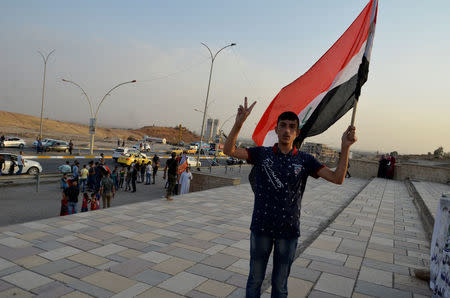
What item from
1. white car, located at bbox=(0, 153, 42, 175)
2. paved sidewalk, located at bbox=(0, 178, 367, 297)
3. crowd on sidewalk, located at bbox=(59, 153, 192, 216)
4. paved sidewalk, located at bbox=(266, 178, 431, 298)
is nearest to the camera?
paved sidewalk, located at bbox=(0, 178, 367, 297)

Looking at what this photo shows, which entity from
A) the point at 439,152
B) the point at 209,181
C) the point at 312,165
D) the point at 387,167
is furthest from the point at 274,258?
the point at 439,152

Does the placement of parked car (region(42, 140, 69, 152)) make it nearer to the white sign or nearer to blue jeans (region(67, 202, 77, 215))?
blue jeans (region(67, 202, 77, 215))

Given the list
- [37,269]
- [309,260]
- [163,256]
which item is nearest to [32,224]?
[37,269]

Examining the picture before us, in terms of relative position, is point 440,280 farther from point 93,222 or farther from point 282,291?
point 93,222

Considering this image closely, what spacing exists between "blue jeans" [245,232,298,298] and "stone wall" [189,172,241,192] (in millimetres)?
12526

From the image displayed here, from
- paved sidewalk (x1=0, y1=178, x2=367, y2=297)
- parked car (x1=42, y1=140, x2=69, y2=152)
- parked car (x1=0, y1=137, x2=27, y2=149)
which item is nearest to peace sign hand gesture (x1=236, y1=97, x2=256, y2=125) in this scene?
paved sidewalk (x1=0, y1=178, x2=367, y2=297)

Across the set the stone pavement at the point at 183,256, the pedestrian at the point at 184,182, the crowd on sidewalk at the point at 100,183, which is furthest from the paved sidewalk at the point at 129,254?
the pedestrian at the point at 184,182

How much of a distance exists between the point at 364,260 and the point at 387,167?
71.2 feet

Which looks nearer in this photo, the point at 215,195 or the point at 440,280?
the point at 440,280

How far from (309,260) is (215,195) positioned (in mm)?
6956

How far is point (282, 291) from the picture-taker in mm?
2695

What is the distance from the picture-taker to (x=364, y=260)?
5.33m

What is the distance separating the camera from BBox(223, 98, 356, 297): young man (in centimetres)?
256

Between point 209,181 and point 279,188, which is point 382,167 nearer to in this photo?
point 209,181
